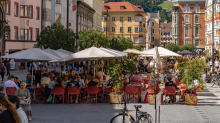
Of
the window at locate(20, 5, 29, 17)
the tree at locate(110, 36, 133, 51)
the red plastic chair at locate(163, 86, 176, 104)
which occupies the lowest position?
the red plastic chair at locate(163, 86, 176, 104)

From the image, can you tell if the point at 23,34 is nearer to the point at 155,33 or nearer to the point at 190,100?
the point at 190,100

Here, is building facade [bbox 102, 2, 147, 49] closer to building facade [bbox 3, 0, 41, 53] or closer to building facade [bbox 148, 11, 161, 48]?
building facade [bbox 148, 11, 161, 48]

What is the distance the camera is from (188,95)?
57.2 ft

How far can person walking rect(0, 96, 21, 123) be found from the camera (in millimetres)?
6211

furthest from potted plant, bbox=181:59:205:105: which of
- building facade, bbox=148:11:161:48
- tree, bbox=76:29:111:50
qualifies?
building facade, bbox=148:11:161:48

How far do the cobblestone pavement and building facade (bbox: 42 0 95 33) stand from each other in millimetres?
26384

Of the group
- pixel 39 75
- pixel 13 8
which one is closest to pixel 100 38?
pixel 13 8

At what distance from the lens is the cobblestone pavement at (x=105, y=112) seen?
13353 millimetres

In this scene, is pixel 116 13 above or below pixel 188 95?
above

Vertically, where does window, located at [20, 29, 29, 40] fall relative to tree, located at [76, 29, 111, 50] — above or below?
above

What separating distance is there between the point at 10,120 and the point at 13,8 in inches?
1713

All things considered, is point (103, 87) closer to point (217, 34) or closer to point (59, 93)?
point (59, 93)

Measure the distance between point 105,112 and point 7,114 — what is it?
904 cm

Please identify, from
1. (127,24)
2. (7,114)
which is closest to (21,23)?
(7,114)
